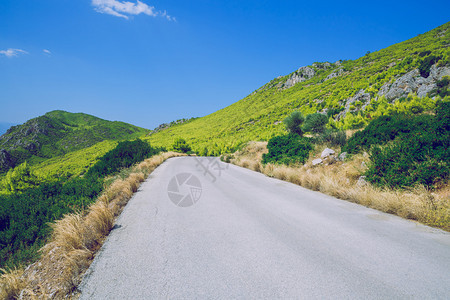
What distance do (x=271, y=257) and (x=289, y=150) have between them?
910 centimetres

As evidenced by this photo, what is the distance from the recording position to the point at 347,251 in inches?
106

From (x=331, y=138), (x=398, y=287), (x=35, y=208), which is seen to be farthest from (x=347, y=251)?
(x=331, y=138)

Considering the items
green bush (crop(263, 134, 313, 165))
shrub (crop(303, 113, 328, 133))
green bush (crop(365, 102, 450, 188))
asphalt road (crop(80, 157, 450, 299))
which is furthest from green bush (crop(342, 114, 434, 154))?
shrub (crop(303, 113, 328, 133))

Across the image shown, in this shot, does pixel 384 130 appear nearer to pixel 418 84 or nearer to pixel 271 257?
pixel 271 257

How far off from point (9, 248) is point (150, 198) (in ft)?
10.2

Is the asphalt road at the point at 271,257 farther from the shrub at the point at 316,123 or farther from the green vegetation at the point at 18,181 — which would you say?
the green vegetation at the point at 18,181

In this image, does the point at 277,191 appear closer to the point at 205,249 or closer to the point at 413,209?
the point at 413,209

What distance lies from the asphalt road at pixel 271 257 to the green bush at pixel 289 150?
575 centimetres

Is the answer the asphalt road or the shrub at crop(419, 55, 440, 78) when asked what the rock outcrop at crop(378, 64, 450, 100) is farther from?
the asphalt road

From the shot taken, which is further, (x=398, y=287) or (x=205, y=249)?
(x=205, y=249)

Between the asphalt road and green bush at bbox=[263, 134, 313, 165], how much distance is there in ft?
18.9

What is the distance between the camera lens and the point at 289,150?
1102cm

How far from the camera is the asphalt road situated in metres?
2.00

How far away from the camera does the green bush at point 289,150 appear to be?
33.2 feet
